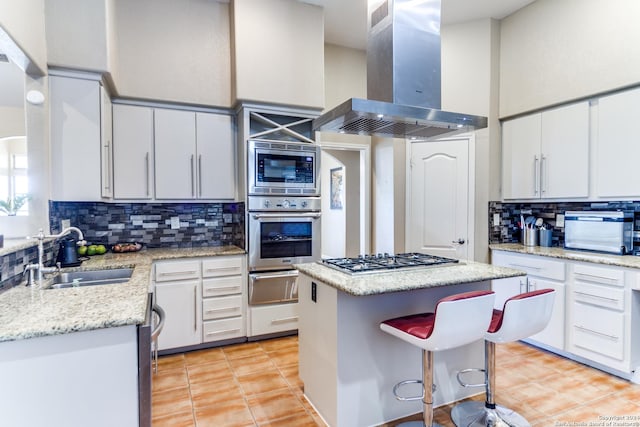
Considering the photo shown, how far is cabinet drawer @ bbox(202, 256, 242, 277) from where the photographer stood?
126 inches

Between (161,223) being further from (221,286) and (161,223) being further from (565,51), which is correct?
(565,51)

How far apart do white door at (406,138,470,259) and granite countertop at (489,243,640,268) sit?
427mm

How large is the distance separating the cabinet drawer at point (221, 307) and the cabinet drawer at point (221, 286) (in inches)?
1.9

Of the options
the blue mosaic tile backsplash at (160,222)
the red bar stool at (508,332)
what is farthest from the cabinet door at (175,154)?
the red bar stool at (508,332)

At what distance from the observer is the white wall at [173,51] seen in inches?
121

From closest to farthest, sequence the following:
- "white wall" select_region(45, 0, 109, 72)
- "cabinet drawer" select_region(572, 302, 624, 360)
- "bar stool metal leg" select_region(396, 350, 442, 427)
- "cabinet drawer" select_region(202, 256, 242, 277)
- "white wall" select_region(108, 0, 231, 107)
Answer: "bar stool metal leg" select_region(396, 350, 442, 427) → "white wall" select_region(45, 0, 109, 72) → "cabinet drawer" select_region(572, 302, 624, 360) → "white wall" select_region(108, 0, 231, 107) → "cabinet drawer" select_region(202, 256, 242, 277)

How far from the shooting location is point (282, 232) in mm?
3473

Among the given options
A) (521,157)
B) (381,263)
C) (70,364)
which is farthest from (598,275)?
(70,364)

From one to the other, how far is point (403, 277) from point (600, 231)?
90.3 inches

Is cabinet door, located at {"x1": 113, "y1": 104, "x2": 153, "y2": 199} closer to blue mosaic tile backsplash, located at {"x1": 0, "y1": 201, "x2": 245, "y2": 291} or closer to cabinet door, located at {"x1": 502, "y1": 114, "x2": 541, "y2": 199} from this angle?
blue mosaic tile backsplash, located at {"x1": 0, "y1": 201, "x2": 245, "y2": 291}

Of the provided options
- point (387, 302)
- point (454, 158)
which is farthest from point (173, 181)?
point (454, 158)

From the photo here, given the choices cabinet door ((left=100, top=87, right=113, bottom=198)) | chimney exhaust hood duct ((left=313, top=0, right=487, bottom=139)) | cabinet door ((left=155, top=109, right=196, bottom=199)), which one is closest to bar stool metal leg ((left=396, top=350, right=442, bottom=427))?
chimney exhaust hood duct ((left=313, top=0, right=487, bottom=139))

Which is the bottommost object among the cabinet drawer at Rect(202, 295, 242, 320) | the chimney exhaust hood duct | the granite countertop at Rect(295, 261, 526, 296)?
the cabinet drawer at Rect(202, 295, 242, 320)

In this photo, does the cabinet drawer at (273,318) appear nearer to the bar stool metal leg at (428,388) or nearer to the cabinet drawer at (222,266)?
the cabinet drawer at (222,266)
